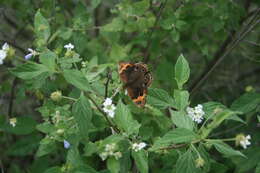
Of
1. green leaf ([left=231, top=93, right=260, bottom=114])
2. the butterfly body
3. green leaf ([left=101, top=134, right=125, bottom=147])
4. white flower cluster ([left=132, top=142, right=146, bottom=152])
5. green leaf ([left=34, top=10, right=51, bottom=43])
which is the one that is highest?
green leaf ([left=34, top=10, right=51, bottom=43])

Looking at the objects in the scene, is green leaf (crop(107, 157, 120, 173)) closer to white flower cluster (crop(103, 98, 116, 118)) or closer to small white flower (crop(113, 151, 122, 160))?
small white flower (crop(113, 151, 122, 160))

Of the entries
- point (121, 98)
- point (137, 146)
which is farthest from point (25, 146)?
point (137, 146)

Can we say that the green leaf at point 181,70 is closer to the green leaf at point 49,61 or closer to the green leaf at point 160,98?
the green leaf at point 160,98

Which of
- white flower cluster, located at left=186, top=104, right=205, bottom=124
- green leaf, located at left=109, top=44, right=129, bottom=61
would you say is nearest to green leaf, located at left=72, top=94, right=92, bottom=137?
white flower cluster, located at left=186, top=104, right=205, bottom=124

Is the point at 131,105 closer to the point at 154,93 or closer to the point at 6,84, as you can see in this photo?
the point at 154,93

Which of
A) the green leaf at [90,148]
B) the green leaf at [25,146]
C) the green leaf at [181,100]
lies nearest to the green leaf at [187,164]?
the green leaf at [181,100]

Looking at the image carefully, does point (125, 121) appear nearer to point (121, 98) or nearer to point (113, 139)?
point (113, 139)

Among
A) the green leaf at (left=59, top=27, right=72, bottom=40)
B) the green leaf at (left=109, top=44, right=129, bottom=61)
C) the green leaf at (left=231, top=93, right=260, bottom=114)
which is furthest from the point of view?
the green leaf at (left=109, top=44, right=129, bottom=61)
